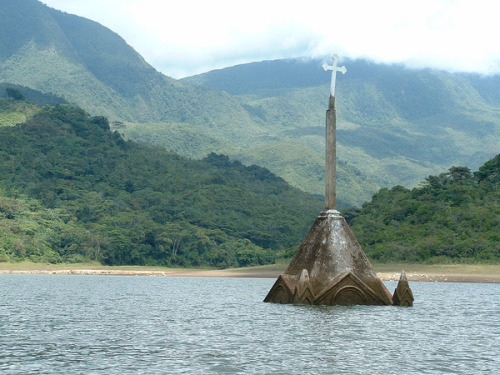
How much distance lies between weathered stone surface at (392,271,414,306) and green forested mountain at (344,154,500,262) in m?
65.5

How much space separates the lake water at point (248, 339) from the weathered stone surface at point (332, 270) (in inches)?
29.4

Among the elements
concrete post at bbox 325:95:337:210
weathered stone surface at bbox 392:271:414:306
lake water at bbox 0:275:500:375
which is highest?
concrete post at bbox 325:95:337:210

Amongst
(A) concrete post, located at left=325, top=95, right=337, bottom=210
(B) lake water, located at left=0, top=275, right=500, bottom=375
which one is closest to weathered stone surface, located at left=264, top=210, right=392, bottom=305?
(B) lake water, located at left=0, top=275, right=500, bottom=375

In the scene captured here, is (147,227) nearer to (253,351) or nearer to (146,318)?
(146,318)

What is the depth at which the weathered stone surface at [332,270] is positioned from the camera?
152ft

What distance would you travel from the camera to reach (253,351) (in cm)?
3275

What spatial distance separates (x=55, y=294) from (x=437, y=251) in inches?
2598

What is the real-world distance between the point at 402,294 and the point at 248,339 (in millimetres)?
18591

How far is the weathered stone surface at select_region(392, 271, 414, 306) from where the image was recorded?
51656 millimetres

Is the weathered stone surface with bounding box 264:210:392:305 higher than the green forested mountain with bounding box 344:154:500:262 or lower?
lower

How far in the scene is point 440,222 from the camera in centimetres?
13062

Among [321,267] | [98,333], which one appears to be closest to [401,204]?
[321,267]

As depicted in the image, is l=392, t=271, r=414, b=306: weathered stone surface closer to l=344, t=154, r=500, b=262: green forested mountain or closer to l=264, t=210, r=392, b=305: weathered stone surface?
l=264, t=210, r=392, b=305: weathered stone surface

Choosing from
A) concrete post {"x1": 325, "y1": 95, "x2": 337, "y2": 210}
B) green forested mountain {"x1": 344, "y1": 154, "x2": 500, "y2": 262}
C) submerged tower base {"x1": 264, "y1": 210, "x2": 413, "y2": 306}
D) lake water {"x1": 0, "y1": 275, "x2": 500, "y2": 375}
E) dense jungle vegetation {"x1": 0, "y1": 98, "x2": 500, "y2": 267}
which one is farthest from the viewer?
dense jungle vegetation {"x1": 0, "y1": 98, "x2": 500, "y2": 267}
